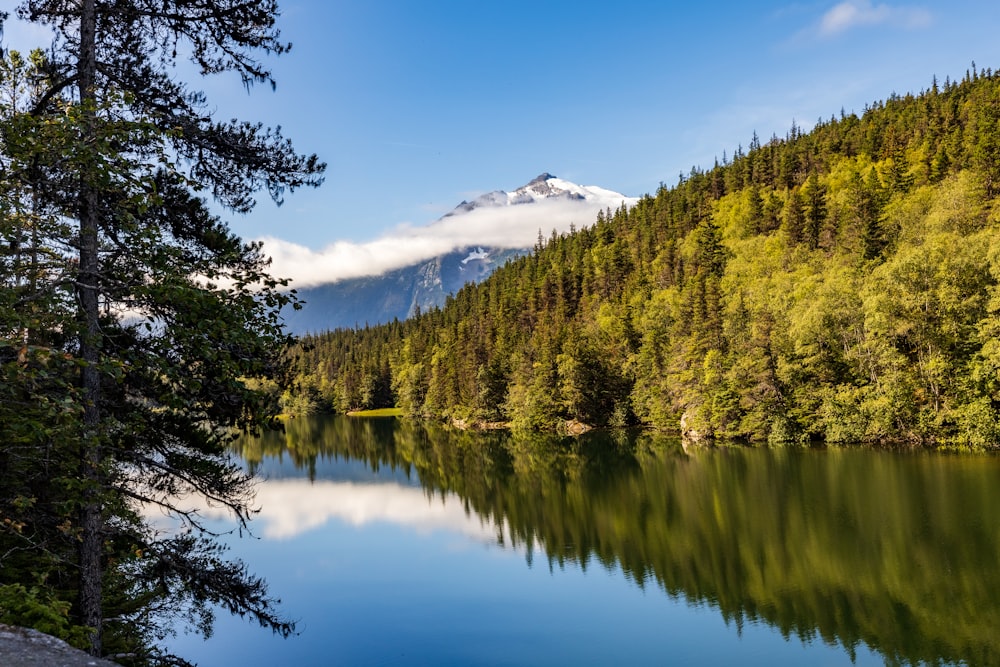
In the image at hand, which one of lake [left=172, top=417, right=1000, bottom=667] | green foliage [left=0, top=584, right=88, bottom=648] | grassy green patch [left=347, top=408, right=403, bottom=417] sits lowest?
lake [left=172, top=417, right=1000, bottom=667]

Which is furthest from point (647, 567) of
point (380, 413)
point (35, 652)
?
point (380, 413)

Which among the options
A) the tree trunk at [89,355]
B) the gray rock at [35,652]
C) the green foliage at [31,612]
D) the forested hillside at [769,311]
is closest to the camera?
the gray rock at [35,652]

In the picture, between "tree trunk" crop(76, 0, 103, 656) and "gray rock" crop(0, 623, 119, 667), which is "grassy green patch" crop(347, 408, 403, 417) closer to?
"tree trunk" crop(76, 0, 103, 656)

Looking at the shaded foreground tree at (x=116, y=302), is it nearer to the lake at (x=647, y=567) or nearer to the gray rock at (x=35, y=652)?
the gray rock at (x=35, y=652)

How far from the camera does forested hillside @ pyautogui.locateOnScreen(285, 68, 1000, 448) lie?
5650 centimetres

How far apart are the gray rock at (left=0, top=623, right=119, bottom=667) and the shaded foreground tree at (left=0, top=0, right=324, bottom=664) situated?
1.03 meters

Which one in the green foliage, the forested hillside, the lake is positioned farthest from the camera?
the forested hillside

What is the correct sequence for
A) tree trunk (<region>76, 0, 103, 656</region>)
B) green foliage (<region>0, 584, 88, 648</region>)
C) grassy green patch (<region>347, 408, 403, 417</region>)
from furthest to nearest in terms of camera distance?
grassy green patch (<region>347, 408, 403, 417</region>)
tree trunk (<region>76, 0, 103, 656</region>)
green foliage (<region>0, 584, 88, 648</region>)

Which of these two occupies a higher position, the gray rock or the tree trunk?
the tree trunk

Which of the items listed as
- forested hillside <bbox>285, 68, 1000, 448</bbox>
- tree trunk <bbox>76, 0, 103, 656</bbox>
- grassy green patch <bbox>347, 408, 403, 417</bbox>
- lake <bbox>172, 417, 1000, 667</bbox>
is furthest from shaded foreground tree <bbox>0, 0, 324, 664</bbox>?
grassy green patch <bbox>347, 408, 403, 417</bbox>

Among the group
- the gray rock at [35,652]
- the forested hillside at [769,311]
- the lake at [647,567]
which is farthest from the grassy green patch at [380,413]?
the gray rock at [35,652]

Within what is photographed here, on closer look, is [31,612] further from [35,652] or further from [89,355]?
[89,355]

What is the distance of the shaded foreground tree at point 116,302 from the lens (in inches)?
296

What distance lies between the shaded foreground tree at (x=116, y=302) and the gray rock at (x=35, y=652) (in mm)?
1030
